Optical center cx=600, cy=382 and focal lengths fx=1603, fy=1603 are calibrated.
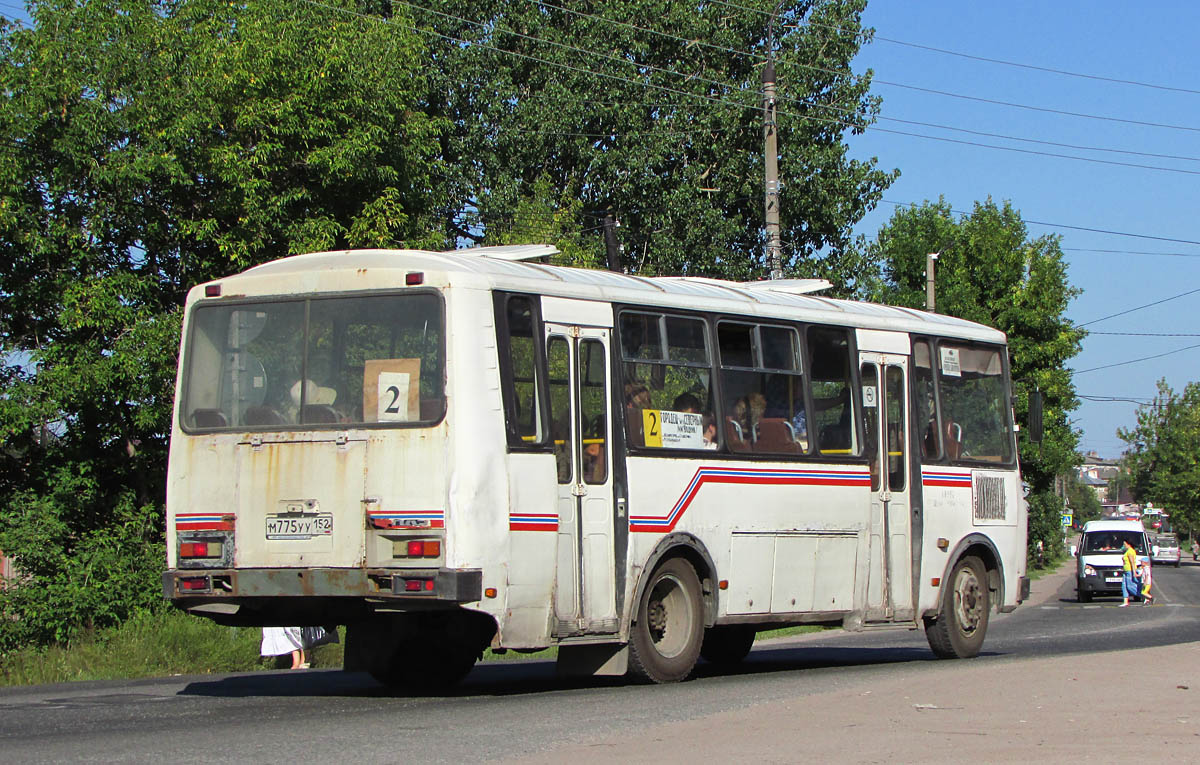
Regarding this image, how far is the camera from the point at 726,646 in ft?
53.1

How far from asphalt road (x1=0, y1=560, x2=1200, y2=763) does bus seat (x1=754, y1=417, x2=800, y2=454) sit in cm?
195

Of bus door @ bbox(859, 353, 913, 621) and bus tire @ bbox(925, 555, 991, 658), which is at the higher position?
bus door @ bbox(859, 353, 913, 621)

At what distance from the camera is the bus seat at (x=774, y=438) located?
13.6 meters

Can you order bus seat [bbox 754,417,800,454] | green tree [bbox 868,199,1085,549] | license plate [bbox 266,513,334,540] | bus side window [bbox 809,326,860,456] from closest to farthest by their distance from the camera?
license plate [bbox 266,513,334,540], bus seat [bbox 754,417,800,454], bus side window [bbox 809,326,860,456], green tree [bbox 868,199,1085,549]

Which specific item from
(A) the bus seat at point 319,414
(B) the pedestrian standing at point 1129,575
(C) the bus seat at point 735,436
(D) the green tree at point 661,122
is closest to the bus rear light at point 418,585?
(A) the bus seat at point 319,414

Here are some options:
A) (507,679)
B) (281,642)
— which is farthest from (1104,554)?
(507,679)

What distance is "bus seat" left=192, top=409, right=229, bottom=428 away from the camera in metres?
11.7

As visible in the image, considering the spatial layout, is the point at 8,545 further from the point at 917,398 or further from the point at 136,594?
the point at 917,398

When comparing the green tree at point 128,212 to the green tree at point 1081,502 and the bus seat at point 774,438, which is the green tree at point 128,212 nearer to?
the bus seat at point 774,438

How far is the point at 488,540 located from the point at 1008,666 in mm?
5231

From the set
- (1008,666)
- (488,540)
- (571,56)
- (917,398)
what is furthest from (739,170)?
(488,540)

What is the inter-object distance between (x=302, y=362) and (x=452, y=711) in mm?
2713

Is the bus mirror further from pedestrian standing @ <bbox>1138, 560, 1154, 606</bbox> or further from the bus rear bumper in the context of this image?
pedestrian standing @ <bbox>1138, 560, 1154, 606</bbox>

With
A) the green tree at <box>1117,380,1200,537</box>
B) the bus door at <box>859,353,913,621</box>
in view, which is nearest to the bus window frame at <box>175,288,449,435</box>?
the bus door at <box>859,353,913,621</box>
